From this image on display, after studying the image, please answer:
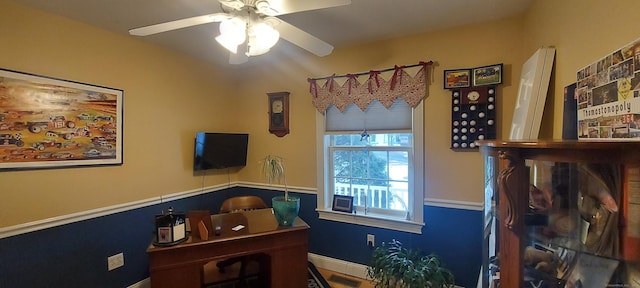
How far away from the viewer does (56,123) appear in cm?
213

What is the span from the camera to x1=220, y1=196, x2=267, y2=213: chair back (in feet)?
9.88

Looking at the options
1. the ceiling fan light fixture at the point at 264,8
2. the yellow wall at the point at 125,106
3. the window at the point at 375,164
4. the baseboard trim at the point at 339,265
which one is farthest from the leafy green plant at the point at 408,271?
the yellow wall at the point at 125,106

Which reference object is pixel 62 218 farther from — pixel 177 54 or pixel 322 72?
pixel 322 72

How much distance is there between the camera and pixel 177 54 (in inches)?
119

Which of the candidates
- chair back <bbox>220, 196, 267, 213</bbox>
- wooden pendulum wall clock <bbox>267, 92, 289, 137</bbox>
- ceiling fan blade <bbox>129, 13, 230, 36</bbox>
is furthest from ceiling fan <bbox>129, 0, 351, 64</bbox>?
chair back <bbox>220, 196, 267, 213</bbox>

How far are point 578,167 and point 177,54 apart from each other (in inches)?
133

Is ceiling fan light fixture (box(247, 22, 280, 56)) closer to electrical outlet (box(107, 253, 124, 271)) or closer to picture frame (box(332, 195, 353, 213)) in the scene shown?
picture frame (box(332, 195, 353, 213))

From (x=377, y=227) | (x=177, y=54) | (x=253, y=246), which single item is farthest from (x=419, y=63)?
(x=177, y=54)

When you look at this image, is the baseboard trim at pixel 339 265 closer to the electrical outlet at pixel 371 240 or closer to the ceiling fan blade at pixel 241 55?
the electrical outlet at pixel 371 240

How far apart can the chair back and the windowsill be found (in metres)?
0.72

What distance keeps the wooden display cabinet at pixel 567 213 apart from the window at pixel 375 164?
5.62ft

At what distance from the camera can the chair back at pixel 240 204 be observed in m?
3.01

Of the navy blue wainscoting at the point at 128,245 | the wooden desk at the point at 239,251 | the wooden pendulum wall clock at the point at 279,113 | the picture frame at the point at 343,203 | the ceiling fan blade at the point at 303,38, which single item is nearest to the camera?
the ceiling fan blade at the point at 303,38

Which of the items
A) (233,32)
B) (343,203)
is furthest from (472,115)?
(233,32)
